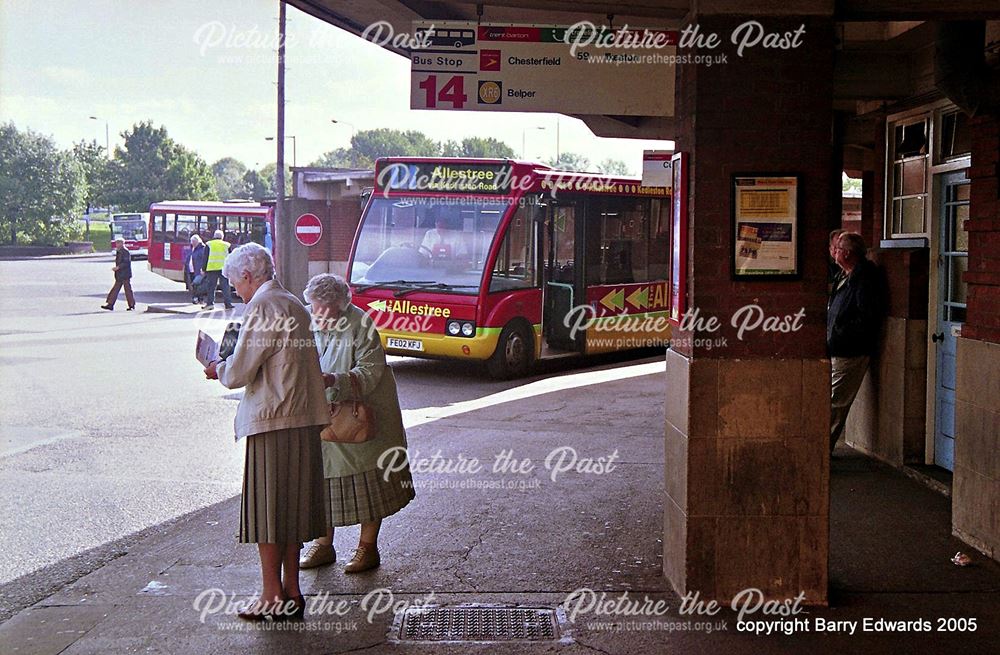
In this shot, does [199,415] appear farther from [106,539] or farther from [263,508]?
[263,508]

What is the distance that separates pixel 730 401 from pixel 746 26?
1.86 meters

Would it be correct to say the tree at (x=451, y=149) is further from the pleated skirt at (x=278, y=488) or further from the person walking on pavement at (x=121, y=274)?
the pleated skirt at (x=278, y=488)

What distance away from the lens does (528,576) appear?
5.64 m

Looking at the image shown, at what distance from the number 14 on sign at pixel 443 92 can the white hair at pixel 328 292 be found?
92.9 inches

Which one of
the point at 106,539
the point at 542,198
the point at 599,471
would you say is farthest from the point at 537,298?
the point at 106,539

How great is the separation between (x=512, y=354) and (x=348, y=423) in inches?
356

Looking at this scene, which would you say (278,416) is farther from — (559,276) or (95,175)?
(95,175)

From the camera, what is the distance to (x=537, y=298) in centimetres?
1481

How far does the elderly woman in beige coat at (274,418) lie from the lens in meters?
4.87

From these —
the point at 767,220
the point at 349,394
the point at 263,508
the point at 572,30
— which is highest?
the point at 572,30

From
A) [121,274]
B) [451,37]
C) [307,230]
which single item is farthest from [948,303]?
[121,274]

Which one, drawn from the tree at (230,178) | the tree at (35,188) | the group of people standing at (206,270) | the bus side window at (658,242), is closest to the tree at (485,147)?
the tree at (230,178)

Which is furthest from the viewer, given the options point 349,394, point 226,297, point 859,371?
point 226,297

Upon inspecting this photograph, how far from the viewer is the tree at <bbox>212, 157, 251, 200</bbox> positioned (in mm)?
123125
